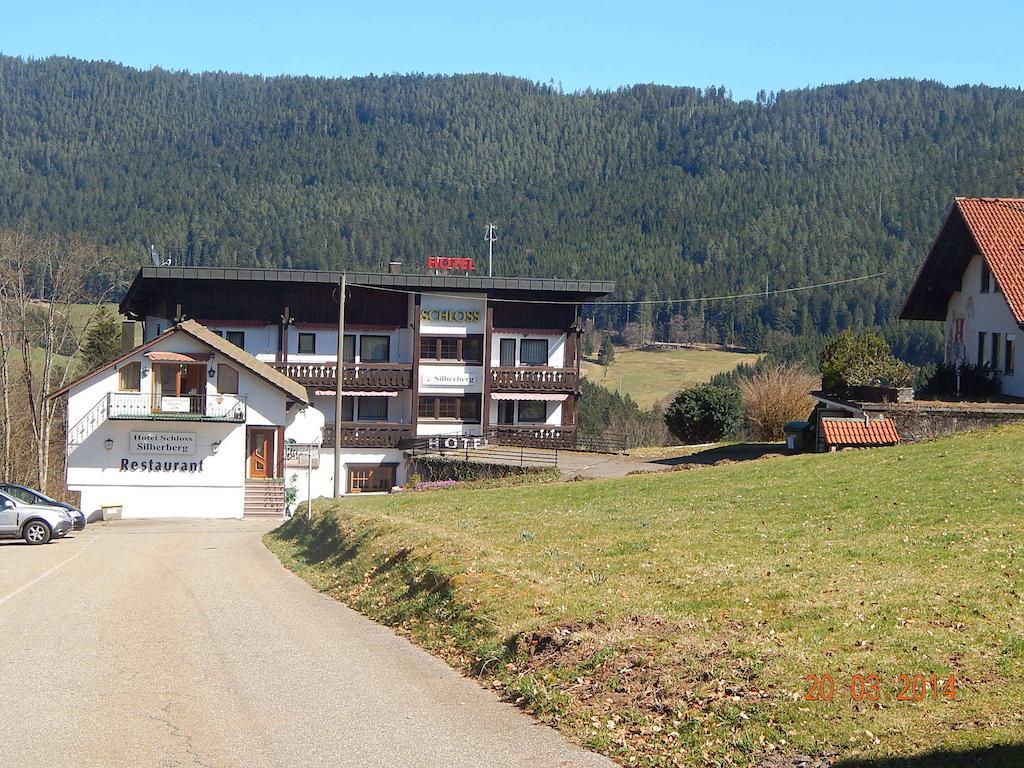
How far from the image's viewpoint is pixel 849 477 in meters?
24.5

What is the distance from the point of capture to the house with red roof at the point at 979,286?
36781mm

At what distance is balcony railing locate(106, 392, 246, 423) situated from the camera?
2098 inches

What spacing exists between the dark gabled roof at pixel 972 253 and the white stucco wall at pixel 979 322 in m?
0.40

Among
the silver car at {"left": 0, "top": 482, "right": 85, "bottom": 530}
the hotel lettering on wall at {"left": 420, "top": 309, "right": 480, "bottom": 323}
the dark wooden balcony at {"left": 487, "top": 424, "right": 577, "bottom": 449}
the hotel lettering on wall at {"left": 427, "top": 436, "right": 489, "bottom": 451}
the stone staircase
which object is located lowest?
the stone staircase

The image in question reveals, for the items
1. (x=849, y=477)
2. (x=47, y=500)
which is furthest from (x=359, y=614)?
(x=47, y=500)

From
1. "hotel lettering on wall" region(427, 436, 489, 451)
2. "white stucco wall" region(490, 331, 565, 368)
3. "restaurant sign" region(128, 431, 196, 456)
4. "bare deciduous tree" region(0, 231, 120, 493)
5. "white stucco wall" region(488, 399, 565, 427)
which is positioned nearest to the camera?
"restaurant sign" region(128, 431, 196, 456)

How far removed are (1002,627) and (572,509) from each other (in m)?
→ 14.2

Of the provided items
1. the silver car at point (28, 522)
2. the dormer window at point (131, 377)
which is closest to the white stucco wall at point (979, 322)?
the silver car at point (28, 522)

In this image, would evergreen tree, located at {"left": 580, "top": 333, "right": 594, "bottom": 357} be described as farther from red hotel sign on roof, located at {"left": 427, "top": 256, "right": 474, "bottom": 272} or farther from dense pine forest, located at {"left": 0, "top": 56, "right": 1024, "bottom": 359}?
red hotel sign on roof, located at {"left": 427, "top": 256, "right": 474, "bottom": 272}

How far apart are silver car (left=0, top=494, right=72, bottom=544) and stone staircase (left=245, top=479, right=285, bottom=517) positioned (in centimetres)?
1755

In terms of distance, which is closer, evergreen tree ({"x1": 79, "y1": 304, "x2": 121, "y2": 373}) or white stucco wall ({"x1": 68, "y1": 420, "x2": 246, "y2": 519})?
white stucco wall ({"x1": 68, "y1": 420, "x2": 246, "y2": 519})
